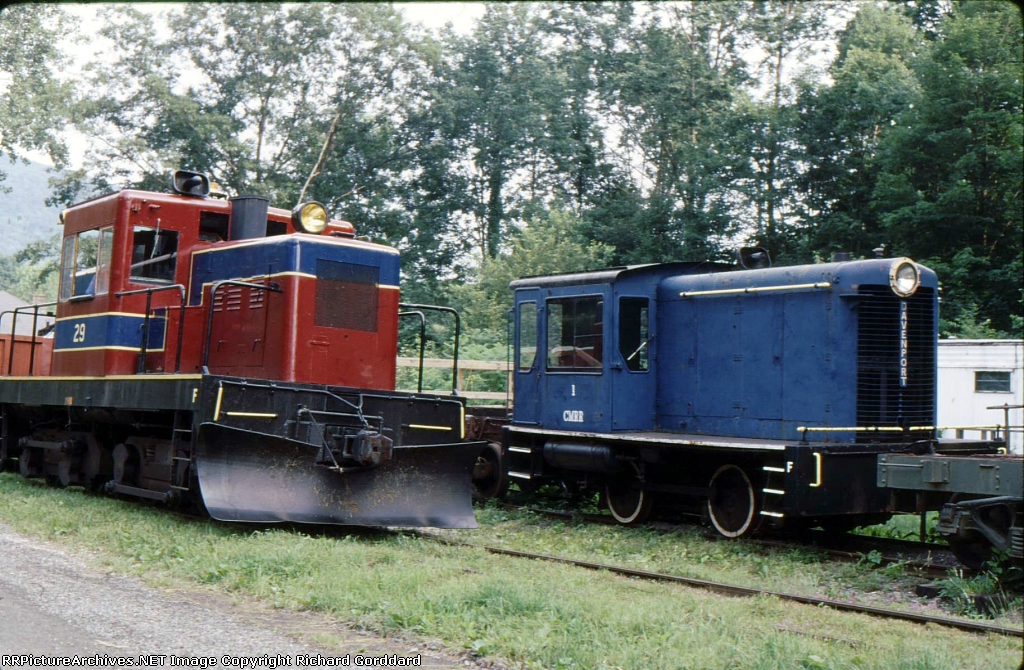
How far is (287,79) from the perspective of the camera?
1201 inches

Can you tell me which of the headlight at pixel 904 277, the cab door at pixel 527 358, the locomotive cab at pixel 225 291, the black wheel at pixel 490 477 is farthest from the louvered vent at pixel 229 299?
the headlight at pixel 904 277

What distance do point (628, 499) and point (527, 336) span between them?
2.44 metres

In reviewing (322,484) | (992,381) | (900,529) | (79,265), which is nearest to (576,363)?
(322,484)

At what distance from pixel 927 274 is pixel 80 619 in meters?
8.08

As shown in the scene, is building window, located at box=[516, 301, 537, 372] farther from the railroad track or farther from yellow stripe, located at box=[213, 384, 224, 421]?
yellow stripe, located at box=[213, 384, 224, 421]

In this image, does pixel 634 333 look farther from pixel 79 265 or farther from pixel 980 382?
pixel 980 382

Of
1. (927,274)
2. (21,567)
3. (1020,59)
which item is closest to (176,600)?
(21,567)

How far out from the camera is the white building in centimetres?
1623

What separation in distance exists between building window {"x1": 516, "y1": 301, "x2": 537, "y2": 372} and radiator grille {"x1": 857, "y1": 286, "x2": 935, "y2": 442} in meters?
4.04

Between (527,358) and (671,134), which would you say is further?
(671,134)

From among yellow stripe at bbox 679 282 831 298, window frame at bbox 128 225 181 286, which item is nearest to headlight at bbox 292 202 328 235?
window frame at bbox 128 225 181 286

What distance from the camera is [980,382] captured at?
16844 mm

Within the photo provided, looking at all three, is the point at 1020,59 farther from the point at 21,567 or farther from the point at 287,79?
the point at 21,567

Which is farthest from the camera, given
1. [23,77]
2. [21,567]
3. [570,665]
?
[23,77]
